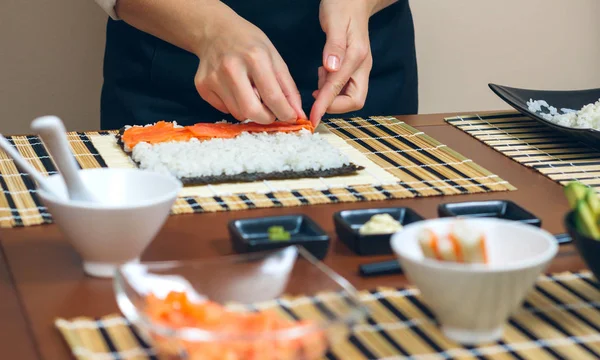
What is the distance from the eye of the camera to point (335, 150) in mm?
1506

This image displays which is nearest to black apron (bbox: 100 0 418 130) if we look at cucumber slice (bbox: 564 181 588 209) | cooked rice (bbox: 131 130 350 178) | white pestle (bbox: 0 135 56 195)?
cooked rice (bbox: 131 130 350 178)

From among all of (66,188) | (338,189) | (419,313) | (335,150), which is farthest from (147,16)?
(419,313)

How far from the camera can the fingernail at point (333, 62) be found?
1.68 metres

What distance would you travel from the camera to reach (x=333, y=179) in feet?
4.68

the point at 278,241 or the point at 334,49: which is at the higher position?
the point at 334,49

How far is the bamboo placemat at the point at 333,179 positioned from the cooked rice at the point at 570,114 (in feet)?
0.82

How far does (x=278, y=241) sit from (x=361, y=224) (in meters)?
0.16

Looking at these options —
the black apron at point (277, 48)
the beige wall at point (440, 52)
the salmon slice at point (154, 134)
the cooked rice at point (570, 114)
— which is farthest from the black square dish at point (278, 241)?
the beige wall at point (440, 52)

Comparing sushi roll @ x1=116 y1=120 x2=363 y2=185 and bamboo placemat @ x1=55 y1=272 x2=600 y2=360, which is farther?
sushi roll @ x1=116 y1=120 x2=363 y2=185

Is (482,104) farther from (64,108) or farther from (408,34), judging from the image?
(64,108)

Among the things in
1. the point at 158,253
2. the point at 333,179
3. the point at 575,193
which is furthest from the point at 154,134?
the point at 575,193

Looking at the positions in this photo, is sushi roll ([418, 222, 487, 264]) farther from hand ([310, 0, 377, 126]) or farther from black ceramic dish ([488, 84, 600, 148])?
black ceramic dish ([488, 84, 600, 148])

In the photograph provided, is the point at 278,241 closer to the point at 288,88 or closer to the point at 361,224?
the point at 361,224

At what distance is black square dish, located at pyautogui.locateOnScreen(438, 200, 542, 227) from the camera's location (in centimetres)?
119
